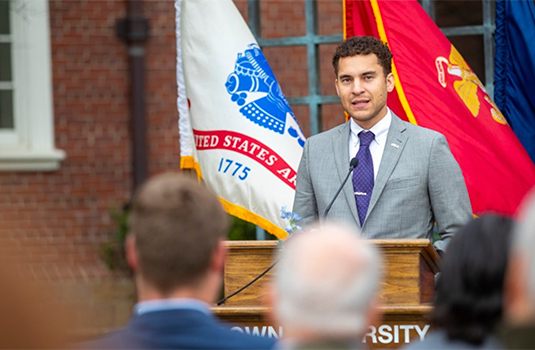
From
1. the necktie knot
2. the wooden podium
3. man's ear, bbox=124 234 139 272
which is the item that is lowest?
the wooden podium

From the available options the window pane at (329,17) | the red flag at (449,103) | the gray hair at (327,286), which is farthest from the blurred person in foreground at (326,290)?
the window pane at (329,17)

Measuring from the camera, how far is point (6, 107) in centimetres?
774

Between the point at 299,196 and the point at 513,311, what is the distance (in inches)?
92.6

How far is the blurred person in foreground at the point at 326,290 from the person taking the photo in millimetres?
1537

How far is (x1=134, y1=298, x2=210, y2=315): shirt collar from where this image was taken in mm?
1821

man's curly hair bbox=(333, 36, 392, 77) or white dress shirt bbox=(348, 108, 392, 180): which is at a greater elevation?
man's curly hair bbox=(333, 36, 392, 77)

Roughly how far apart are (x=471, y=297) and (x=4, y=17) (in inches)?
258

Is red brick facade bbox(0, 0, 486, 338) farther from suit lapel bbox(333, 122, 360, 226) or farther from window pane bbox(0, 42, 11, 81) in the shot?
suit lapel bbox(333, 122, 360, 226)

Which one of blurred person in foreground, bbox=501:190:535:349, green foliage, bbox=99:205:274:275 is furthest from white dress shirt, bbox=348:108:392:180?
green foliage, bbox=99:205:274:275

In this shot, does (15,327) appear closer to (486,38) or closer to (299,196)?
(299,196)

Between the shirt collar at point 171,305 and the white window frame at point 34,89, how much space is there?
591 centimetres

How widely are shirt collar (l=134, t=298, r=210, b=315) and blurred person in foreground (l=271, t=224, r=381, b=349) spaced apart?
10.8 inches

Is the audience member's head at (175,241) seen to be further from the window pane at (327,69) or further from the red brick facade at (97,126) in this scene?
the red brick facade at (97,126)

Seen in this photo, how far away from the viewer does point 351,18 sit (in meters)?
5.05
